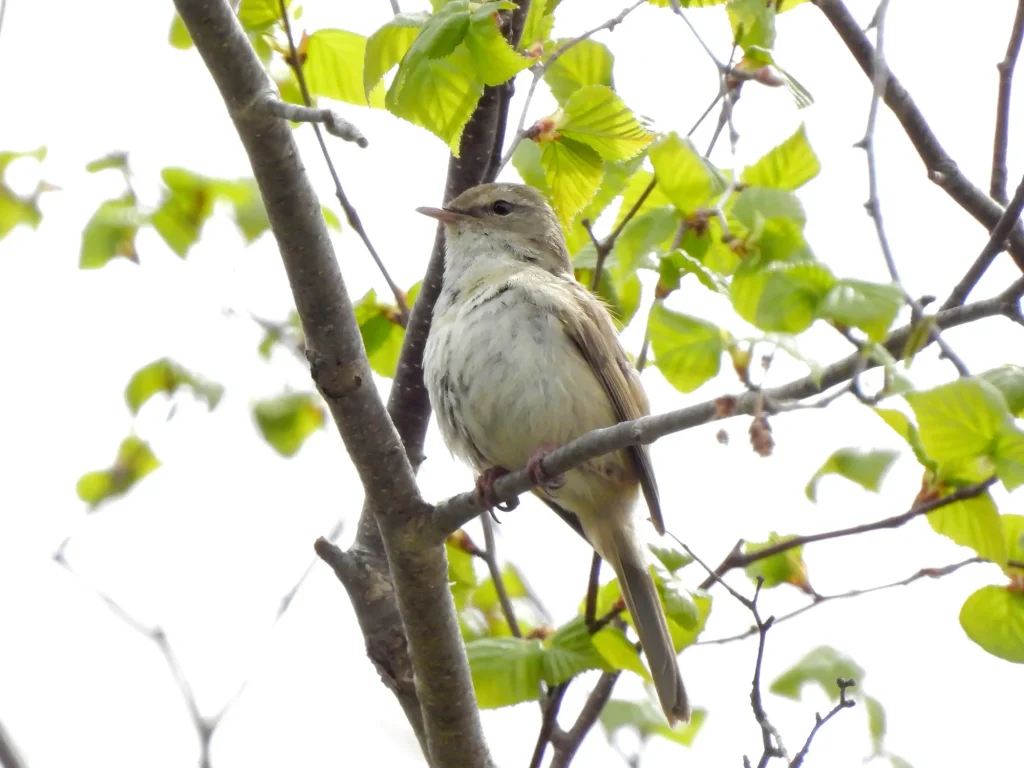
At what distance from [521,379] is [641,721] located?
4.70 feet

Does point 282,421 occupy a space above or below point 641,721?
above

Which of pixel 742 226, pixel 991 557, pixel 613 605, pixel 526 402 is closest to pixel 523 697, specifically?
pixel 613 605

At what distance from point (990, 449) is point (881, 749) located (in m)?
2.17

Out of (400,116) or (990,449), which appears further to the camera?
(400,116)

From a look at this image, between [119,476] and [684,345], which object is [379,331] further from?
[684,345]

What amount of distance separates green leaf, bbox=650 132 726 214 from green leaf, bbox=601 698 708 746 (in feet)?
7.88

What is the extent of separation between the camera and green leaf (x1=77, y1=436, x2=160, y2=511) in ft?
14.7

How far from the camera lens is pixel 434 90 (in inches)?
110

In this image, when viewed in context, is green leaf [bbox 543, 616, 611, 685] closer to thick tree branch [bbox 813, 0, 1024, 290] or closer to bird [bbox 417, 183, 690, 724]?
bird [bbox 417, 183, 690, 724]

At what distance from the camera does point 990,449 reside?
225 cm

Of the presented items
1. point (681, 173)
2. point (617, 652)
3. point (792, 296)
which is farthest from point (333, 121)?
point (617, 652)

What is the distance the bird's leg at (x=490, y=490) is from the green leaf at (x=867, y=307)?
1484mm

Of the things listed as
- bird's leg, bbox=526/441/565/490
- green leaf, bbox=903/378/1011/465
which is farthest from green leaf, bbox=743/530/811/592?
green leaf, bbox=903/378/1011/465

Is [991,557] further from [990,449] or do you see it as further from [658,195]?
[658,195]
